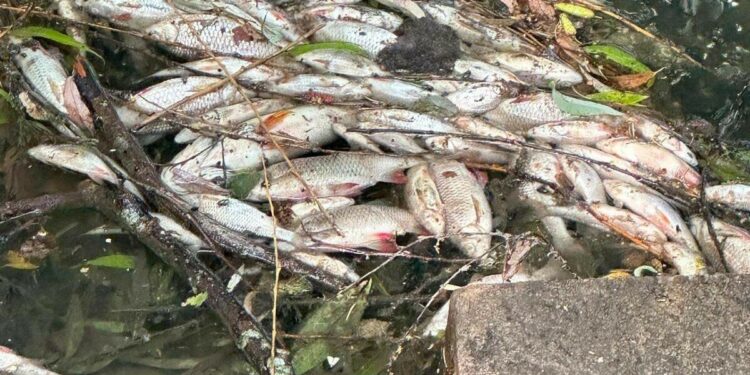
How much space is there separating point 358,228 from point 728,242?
1.63 m

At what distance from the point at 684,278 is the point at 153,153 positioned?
243 centimetres

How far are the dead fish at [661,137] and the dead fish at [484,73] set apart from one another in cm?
57

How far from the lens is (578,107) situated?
12.1 feet

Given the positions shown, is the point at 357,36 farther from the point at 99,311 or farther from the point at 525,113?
the point at 99,311

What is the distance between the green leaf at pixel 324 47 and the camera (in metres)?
3.85

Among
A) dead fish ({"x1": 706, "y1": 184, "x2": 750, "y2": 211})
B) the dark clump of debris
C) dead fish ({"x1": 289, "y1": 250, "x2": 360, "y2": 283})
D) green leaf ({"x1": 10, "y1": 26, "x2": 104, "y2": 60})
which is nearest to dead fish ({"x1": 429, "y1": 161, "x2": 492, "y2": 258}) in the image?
Answer: dead fish ({"x1": 289, "y1": 250, "x2": 360, "y2": 283})

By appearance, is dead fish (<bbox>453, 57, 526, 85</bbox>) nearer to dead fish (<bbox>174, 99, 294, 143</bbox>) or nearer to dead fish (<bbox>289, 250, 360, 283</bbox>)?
dead fish (<bbox>174, 99, 294, 143</bbox>)

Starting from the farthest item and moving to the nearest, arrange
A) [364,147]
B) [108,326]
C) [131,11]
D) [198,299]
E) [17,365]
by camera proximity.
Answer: [131,11] < [364,147] < [108,326] < [198,299] < [17,365]

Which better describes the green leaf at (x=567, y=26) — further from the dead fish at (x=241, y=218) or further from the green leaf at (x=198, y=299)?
the green leaf at (x=198, y=299)

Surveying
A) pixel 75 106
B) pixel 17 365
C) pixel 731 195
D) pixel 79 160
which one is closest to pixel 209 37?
pixel 75 106

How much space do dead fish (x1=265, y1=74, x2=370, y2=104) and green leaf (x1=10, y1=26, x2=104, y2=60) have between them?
0.90m

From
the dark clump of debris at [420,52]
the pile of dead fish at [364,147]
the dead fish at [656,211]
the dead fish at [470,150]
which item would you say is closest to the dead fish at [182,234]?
the pile of dead fish at [364,147]

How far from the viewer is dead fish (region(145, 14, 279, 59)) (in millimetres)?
3928

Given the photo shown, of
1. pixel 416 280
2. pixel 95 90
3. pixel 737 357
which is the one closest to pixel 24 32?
pixel 95 90
